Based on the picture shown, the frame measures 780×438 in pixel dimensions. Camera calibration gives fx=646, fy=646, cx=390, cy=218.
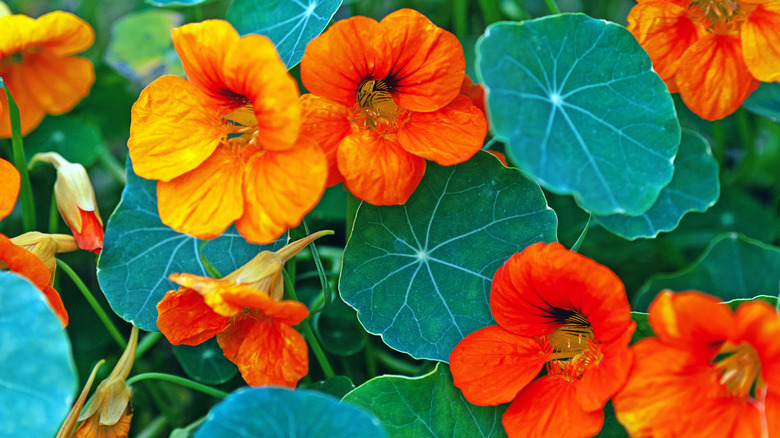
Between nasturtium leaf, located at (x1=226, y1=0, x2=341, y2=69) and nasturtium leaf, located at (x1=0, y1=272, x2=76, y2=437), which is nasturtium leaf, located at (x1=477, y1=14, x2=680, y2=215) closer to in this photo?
nasturtium leaf, located at (x1=226, y1=0, x2=341, y2=69)

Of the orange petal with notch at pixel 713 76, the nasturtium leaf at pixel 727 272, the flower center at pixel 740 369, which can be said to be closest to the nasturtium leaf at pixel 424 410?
the flower center at pixel 740 369

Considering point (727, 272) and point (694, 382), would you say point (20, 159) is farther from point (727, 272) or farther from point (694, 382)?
point (727, 272)

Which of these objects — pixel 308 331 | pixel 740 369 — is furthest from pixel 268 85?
pixel 740 369

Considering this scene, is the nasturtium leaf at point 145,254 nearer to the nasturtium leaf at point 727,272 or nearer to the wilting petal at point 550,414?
the wilting petal at point 550,414

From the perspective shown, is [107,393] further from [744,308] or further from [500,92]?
[744,308]

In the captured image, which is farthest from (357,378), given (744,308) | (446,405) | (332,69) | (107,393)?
(744,308)

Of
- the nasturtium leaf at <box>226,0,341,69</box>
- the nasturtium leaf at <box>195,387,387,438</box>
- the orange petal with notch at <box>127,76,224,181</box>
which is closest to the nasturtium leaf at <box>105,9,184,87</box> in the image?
the nasturtium leaf at <box>226,0,341,69</box>
